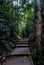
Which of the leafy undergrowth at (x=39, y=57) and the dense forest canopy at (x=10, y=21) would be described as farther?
the dense forest canopy at (x=10, y=21)

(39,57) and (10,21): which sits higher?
(10,21)

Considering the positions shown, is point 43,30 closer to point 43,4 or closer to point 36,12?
point 36,12

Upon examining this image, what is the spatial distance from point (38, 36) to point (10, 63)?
2444mm

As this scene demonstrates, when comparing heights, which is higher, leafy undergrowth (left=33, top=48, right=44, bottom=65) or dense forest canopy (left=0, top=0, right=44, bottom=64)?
dense forest canopy (left=0, top=0, right=44, bottom=64)

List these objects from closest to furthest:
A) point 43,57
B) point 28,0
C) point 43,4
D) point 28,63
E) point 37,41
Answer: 1. point 28,63
2. point 43,57
3. point 37,41
4. point 43,4
5. point 28,0

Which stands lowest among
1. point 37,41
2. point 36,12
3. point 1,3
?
point 37,41

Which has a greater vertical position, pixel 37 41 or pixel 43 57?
pixel 37 41

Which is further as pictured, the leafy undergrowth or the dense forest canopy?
the dense forest canopy

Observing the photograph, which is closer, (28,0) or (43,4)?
(43,4)

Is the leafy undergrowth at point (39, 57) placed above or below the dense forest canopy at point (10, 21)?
below

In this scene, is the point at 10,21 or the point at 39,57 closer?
the point at 39,57

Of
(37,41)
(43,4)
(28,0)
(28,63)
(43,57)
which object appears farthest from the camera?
(28,0)

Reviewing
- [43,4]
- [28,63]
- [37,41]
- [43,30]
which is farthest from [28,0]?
[28,63]

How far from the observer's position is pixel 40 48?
7484 millimetres
